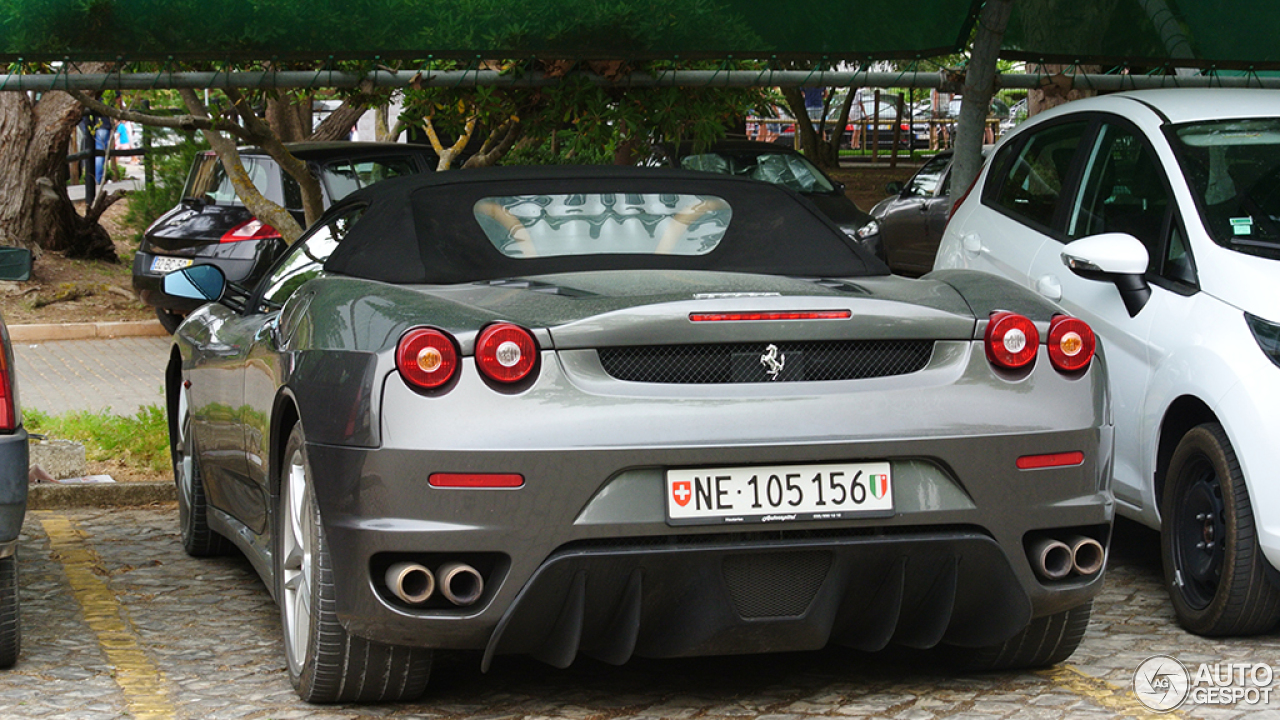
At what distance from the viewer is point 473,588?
3848 mm

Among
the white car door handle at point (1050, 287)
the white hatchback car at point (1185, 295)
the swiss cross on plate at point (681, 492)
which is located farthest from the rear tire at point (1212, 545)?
the swiss cross on plate at point (681, 492)

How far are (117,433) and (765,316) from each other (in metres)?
5.97

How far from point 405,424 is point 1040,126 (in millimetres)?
3919

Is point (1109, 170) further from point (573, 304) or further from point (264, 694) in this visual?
point (264, 694)

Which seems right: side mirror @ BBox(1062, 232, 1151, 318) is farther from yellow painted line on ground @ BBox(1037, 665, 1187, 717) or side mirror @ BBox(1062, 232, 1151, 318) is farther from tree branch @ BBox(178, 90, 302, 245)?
tree branch @ BBox(178, 90, 302, 245)

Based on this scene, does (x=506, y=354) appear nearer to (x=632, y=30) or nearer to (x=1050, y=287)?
(x=1050, y=287)

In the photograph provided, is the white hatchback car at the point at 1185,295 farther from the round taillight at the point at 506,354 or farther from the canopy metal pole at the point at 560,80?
the round taillight at the point at 506,354

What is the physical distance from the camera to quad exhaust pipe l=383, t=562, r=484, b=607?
3834mm

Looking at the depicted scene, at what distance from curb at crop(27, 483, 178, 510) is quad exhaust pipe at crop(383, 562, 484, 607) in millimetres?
4217

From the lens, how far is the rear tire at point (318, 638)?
13.4 ft

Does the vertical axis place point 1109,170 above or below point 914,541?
above

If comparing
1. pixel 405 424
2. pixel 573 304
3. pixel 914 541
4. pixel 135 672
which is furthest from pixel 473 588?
pixel 135 672
